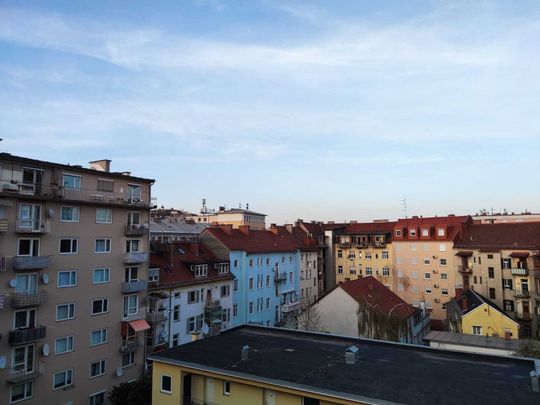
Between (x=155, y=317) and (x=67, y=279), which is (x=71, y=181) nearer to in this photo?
(x=67, y=279)

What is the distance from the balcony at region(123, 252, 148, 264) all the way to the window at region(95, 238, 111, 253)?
1502 millimetres

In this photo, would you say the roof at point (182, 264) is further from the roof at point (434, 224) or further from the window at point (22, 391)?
the roof at point (434, 224)

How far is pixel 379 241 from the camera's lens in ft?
234

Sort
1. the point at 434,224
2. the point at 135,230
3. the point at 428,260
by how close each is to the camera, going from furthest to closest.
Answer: the point at 434,224, the point at 428,260, the point at 135,230

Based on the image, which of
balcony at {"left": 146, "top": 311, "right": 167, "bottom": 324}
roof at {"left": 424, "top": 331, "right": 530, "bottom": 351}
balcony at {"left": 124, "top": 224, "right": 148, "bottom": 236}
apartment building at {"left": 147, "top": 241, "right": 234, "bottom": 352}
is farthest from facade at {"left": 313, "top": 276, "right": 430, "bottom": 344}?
balcony at {"left": 124, "top": 224, "right": 148, "bottom": 236}

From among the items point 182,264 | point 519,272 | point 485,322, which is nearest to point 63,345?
point 182,264

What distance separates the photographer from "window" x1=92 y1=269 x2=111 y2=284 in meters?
31.6

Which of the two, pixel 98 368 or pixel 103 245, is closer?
pixel 98 368

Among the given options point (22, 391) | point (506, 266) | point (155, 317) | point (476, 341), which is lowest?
point (22, 391)

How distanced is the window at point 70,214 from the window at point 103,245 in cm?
255

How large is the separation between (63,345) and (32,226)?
8.74 meters

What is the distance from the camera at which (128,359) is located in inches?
1340

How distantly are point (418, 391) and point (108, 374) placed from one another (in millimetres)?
25626

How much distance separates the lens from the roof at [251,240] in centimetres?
5084
